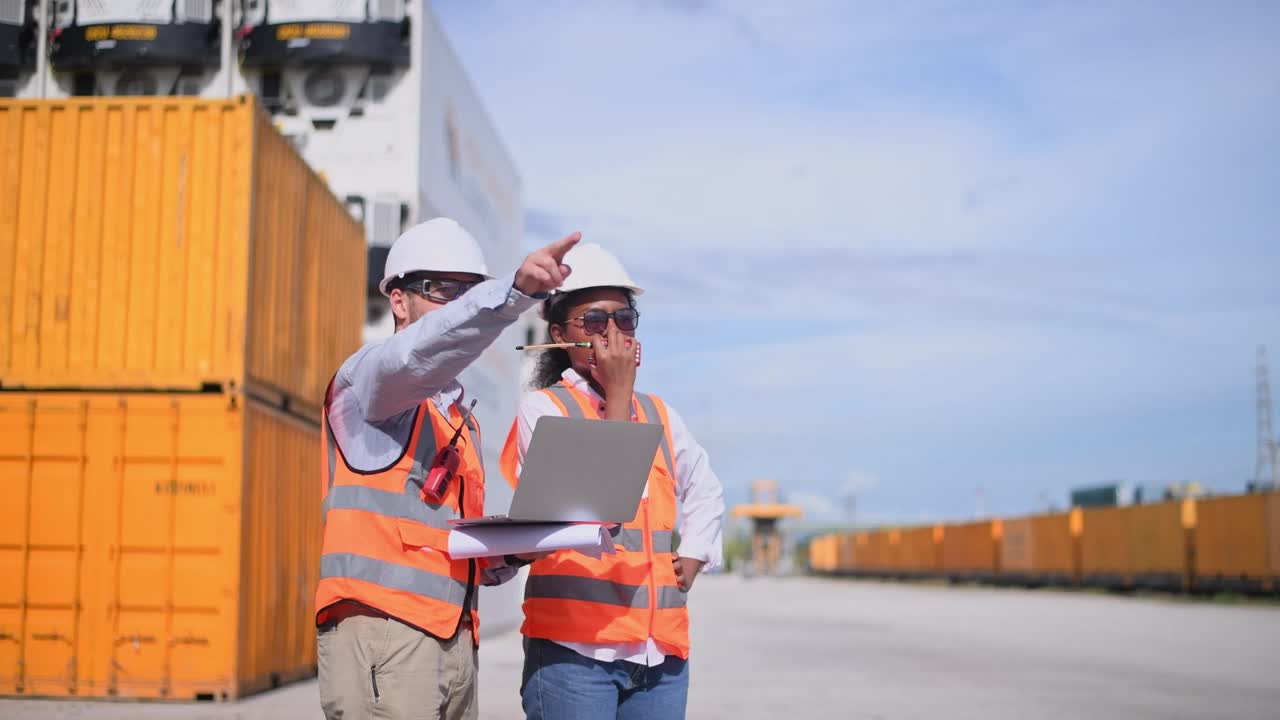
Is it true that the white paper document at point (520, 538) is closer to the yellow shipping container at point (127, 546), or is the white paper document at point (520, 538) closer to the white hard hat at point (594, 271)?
the white hard hat at point (594, 271)

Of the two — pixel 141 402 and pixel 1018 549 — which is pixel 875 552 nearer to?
pixel 1018 549

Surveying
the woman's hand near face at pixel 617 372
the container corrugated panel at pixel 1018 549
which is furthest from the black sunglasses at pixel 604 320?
the container corrugated panel at pixel 1018 549

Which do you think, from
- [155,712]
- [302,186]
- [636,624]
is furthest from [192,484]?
[636,624]

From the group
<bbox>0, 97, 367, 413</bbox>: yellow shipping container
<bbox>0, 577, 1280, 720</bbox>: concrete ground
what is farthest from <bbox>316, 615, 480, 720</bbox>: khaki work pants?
<bbox>0, 97, 367, 413</bbox>: yellow shipping container

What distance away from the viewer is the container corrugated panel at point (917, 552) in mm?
53438

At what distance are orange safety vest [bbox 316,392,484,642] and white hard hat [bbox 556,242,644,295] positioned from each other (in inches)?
27.7

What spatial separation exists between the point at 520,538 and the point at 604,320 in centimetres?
81

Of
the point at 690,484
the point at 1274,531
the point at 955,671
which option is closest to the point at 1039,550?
the point at 1274,531

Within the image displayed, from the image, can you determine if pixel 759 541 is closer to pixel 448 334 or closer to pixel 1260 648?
pixel 1260 648

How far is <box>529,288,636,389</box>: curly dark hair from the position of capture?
11.6ft

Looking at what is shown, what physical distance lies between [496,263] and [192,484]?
13.2 m

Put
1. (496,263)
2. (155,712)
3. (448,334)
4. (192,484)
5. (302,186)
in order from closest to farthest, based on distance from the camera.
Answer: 1. (448,334)
2. (155,712)
3. (192,484)
4. (302,186)
5. (496,263)

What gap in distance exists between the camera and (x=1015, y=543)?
42.6 meters

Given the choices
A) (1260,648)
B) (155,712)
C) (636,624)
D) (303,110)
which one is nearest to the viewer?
(636,624)
